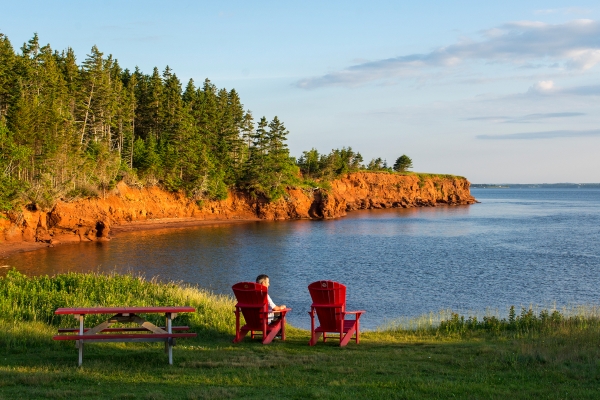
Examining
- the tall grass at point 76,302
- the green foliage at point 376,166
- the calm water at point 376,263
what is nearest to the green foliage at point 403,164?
the green foliage at point 376,166

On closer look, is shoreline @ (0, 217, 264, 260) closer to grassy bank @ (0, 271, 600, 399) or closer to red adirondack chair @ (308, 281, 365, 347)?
grassy bank @ (0, 271, 600, 399)

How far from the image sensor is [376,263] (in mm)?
33875

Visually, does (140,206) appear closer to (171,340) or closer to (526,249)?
(526,249)

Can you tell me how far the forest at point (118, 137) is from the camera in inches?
1617

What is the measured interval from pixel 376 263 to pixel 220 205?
35509mm

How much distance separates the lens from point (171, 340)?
8.93 meters

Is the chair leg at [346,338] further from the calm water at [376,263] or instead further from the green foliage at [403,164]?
the green foliage at [403,164]

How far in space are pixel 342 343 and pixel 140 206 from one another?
159 ft

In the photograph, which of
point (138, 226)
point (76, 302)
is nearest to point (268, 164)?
point (138, 226)

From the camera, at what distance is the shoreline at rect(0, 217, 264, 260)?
36562mm

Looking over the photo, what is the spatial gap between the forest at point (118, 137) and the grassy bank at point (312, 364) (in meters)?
28.7

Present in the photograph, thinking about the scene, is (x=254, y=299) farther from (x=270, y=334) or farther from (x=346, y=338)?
(x=346, y=338)

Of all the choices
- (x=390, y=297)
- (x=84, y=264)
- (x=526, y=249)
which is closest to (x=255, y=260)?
(x=84, y=264)

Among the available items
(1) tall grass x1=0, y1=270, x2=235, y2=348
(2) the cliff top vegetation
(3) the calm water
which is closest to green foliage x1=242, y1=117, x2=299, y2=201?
(2) the cliff top vegetation
